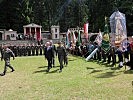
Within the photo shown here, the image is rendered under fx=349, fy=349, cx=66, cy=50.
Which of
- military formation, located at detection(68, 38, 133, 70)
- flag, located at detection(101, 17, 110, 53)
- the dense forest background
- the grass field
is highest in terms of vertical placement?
the dense forest background

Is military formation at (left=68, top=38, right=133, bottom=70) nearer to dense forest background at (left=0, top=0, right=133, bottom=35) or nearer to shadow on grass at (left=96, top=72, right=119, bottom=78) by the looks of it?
shadow on grass at (left=96, top=72, right=119, bottom=78)

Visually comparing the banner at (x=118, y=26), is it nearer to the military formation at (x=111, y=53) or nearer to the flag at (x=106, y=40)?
the military formation at (x=111, y=53)

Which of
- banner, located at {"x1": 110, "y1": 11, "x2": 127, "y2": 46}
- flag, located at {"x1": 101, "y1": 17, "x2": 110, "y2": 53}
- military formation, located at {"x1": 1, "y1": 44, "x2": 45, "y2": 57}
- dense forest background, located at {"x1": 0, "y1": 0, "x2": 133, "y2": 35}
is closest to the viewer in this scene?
banner, located at {"x1": 110, "y1": 11, "x2": 127, "y2": 46}

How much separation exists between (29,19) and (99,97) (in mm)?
64053

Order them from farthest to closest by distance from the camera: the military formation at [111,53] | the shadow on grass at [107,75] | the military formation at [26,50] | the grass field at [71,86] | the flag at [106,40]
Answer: the military formation at [26,50]
the flag at [106,40]
the military formation at [111,53]
the shadow on grass at [107,75]
the grass field at [71,86]

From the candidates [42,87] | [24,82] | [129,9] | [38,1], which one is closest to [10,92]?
[42,87]

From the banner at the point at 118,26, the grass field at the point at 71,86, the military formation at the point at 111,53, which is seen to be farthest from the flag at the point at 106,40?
the grass field at the point at 71,86

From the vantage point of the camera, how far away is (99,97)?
1180 cm

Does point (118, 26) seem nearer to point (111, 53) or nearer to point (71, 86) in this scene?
point (111, 53)

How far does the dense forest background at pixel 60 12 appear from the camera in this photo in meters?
71.1

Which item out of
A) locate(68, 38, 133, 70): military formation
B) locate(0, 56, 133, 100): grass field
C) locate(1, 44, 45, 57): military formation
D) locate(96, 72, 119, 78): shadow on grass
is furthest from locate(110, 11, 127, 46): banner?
locate(1, 44, 45, 57): military formation

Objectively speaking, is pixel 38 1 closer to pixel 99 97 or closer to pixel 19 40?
pixel 19 40

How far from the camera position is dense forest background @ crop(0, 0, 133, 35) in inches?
2798

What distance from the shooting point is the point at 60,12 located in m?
85.9
